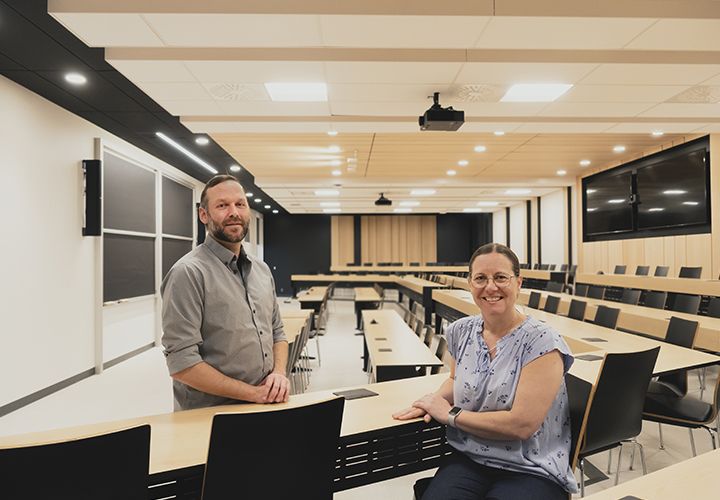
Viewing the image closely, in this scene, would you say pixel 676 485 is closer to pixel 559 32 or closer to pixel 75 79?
pixel 559 32

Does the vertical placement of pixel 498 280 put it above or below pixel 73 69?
below

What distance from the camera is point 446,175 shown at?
12.0 meters

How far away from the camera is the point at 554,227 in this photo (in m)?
14.7

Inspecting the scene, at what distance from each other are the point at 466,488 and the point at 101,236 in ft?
20.8

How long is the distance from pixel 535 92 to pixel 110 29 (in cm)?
414

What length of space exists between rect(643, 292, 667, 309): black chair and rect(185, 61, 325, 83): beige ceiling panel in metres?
5.08

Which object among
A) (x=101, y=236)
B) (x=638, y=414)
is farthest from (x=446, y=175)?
(x=638, y=414)

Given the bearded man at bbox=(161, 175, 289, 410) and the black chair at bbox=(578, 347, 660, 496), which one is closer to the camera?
the bearded man at bbox=(161, 175, 289, 410)

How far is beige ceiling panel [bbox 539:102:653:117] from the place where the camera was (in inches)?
228

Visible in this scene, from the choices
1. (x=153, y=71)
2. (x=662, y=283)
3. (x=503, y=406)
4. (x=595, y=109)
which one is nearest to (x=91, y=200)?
(x=153, y=71)

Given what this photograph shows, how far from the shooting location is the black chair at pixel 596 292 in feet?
24.8

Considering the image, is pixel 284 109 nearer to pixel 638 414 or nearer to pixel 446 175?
pixel 638 414

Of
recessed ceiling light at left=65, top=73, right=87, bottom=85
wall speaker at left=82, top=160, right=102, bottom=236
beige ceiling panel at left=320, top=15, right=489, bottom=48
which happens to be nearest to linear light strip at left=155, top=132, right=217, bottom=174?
wall speaker at left=82, top=160, right=102, bottom=236

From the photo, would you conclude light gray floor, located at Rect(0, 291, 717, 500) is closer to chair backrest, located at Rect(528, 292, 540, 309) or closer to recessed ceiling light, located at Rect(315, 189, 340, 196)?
chair backrest, located at Rect(528, 292, 540, 309)
